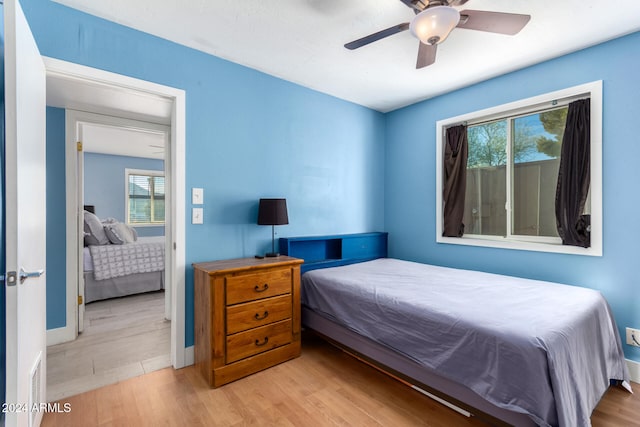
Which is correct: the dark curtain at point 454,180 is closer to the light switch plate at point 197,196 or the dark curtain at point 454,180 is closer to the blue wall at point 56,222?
the light switch plate at point 197,196

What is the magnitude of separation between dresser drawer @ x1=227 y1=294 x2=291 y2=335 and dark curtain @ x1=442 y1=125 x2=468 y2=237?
75.6 inches

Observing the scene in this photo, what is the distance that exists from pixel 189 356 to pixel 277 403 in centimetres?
93

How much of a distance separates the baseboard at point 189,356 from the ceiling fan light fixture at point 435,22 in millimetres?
2711

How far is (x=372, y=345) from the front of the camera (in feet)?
6.88

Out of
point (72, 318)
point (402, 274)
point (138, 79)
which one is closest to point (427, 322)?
point (402, 274)

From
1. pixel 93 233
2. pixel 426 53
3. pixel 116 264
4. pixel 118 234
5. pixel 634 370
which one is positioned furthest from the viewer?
pixel 118 234

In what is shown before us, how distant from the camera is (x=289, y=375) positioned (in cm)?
218

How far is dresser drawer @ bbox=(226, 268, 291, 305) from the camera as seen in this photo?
211 cm

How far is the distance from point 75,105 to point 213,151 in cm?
141

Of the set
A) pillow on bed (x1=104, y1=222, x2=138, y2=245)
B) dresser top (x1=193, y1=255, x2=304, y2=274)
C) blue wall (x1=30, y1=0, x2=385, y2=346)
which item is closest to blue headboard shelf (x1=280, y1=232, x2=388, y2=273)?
blue wall (x1=30, y1=0, x2=385, y2=346)

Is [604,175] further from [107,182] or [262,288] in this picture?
[107,182]

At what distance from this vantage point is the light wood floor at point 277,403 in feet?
5.57

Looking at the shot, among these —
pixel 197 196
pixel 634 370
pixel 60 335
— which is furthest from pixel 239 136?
pixel 634 370

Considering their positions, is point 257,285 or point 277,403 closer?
point 277,403
